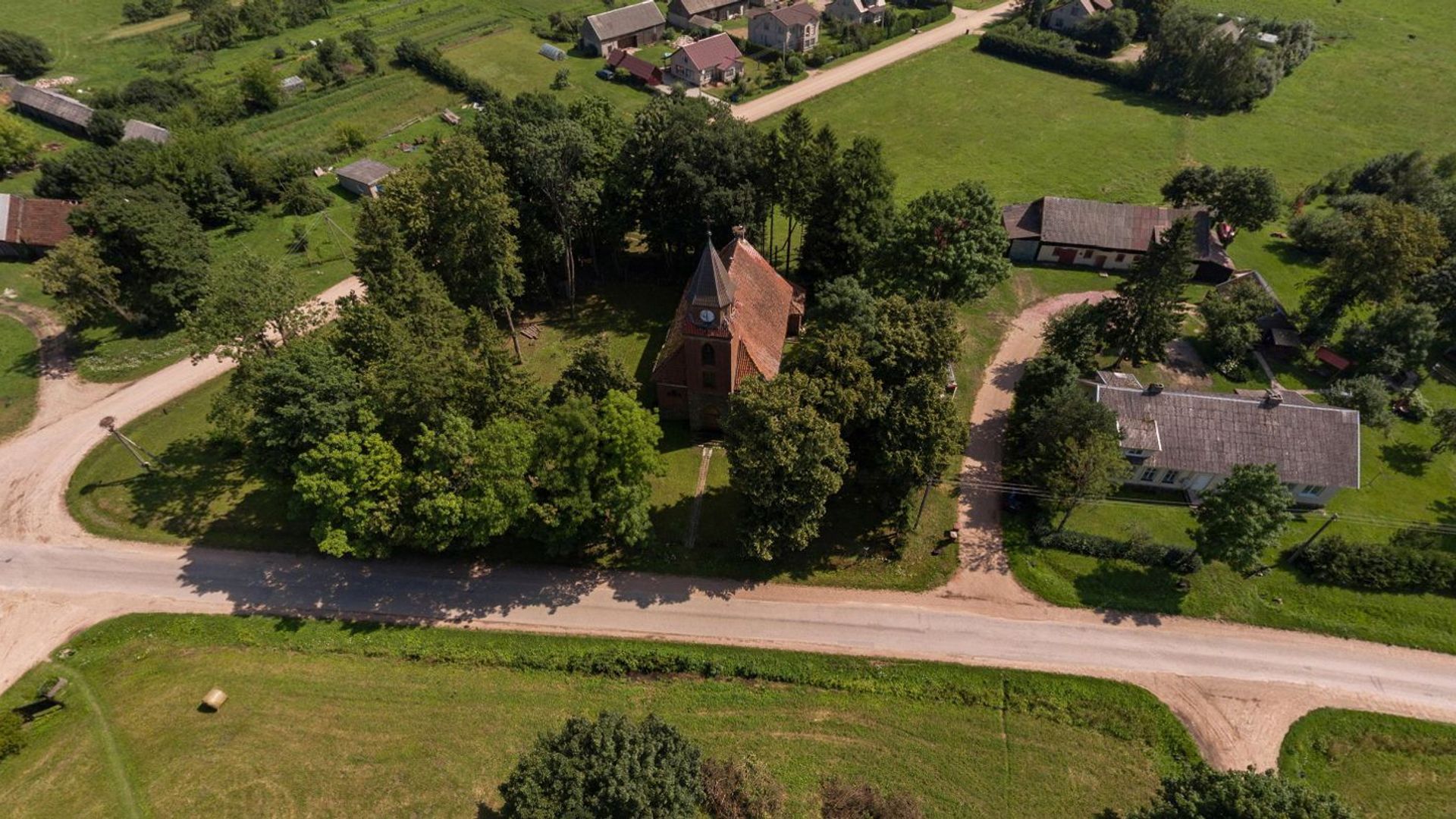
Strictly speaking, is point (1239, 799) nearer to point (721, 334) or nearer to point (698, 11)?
point (721, 334)

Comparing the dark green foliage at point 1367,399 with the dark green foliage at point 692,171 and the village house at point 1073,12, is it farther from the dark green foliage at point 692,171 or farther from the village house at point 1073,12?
the village house at point 1073,12

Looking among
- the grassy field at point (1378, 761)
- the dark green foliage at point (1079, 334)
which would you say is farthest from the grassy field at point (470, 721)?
the dark green foliage at point (1079, 334)

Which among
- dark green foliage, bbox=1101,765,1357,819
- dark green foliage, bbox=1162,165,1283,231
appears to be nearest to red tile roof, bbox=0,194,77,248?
dark green foliage, bbox=1101,765,1357,819

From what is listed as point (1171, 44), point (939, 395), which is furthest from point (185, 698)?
point (1171, 44)

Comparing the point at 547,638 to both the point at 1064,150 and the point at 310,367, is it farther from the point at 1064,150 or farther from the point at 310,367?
the point at 1064,150

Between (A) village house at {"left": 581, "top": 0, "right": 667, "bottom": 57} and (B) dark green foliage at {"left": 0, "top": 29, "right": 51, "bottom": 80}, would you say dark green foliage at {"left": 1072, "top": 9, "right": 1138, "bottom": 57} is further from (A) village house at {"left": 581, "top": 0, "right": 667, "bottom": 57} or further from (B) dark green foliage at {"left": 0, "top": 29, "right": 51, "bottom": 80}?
(B) dark green foliage at {"left": 0, "top": 29, "right": 51, "bottom": 80}

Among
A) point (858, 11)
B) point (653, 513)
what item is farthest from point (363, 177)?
point (858, 11)

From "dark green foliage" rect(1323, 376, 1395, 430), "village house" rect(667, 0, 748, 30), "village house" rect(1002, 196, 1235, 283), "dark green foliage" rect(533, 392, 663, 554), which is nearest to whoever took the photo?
"dark green foliage" rect(533, 392, 663, 554)

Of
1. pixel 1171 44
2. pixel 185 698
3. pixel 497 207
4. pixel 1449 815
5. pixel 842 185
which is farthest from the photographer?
pixel 1171 44
